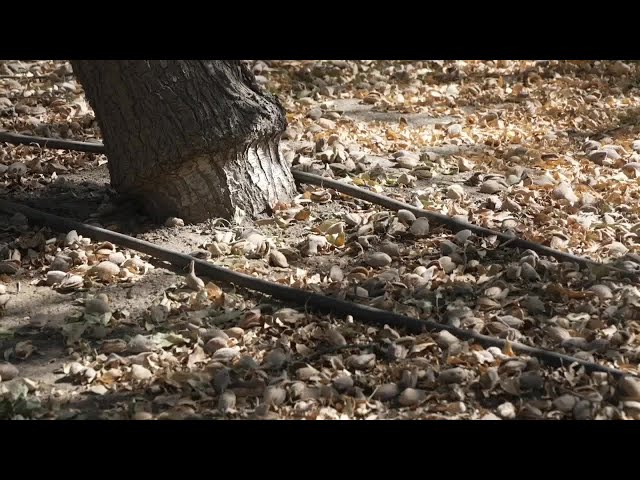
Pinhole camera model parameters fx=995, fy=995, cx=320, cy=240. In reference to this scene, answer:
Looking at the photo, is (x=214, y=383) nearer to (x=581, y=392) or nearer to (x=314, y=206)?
(x=581, y=392)

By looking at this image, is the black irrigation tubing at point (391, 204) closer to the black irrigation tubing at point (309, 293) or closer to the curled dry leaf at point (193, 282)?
the black irrigation tubing at point (309, 293)

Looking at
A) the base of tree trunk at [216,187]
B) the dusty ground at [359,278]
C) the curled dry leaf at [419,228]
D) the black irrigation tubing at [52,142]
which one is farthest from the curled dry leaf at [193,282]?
the black irrigation tubing at [52,142]

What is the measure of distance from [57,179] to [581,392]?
284cm

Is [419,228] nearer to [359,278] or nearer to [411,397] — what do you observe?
[359,278]

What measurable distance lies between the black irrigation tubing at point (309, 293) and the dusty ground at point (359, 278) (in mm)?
45

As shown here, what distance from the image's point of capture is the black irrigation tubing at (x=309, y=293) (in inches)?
129

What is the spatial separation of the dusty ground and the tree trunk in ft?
0.40

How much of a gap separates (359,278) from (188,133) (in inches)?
39.0

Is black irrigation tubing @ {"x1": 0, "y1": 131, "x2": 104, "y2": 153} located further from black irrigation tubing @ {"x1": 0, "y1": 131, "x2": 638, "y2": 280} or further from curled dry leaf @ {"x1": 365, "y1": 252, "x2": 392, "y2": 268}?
curled dry leaf @ {"x1": 365, "y1": 252, "x2": 392, "y2": 268}

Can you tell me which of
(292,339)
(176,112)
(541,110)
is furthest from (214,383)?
(541,110)

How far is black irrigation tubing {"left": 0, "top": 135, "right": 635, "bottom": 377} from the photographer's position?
10.8ft

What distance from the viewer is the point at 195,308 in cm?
375

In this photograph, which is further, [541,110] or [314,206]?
[541,110]

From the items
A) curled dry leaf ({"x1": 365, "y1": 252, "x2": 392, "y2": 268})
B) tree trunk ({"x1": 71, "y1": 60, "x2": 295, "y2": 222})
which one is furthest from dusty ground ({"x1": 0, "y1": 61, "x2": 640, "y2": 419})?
tree trunk ({"x1": 71, "y1": 60, "x2": 295, "y2": 222})
